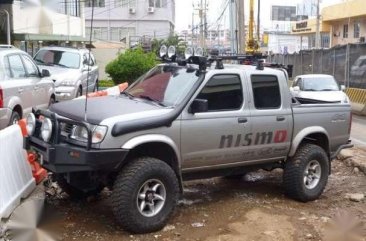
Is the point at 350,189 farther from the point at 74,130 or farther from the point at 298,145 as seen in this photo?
the point at 74,130

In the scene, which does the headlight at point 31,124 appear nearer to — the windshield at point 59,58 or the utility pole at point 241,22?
the windshield at point 59,58

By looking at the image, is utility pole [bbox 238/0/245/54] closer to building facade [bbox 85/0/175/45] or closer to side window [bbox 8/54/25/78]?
side window [bbox 8/54/25/78]

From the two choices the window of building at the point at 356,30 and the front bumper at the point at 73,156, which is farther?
the window of building at the point at 356,30

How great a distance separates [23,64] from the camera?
33.2 ft

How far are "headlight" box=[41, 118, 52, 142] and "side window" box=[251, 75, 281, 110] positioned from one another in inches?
99.1

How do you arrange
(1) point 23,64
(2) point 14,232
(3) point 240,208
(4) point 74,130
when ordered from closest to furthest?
(2) point 14,232
(4) point 74,130
(3) point 240,208
(1) point 23,64

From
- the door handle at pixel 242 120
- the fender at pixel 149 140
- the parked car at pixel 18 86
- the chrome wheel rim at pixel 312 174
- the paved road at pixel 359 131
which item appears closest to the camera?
the fender at pixel 149 140

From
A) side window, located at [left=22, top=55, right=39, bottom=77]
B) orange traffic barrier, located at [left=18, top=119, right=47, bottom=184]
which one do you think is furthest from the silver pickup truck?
side window, located at [left=22, top=55, right=39, bottom=77]

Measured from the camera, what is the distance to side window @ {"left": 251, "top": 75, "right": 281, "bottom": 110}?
6728 millimetres

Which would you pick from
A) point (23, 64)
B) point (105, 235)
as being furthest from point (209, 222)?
point (23, 64)

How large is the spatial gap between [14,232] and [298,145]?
4011 millimetres

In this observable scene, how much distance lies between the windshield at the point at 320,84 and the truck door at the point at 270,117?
1028 cm

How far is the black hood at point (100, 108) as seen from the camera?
5.50 meters

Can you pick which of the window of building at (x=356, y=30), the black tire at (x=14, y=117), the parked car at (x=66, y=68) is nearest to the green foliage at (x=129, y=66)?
the parked car at (x=66, y=68)
